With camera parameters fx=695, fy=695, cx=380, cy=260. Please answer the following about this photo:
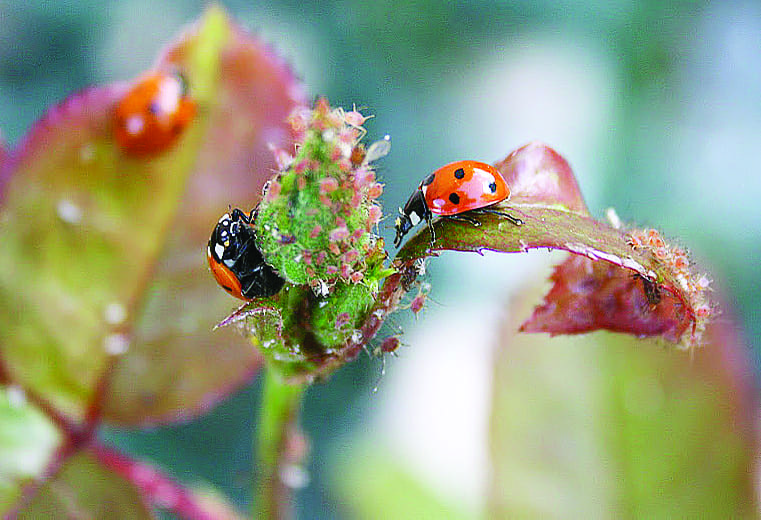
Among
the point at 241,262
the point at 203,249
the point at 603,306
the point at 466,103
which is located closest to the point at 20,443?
the point at 203,249

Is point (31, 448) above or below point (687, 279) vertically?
below

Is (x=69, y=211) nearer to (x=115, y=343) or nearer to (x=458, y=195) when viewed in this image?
(x=115, y=343)

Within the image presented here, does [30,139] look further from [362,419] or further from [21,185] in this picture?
[362,419]

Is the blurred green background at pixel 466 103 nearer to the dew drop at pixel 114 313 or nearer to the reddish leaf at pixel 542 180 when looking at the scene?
the dew drop at pixel 114 313

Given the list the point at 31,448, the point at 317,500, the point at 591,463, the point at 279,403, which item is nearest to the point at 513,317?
the point at 591,463

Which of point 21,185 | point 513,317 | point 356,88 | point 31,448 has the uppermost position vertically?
point 356,88

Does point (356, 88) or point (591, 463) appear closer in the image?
point (591, 463)
